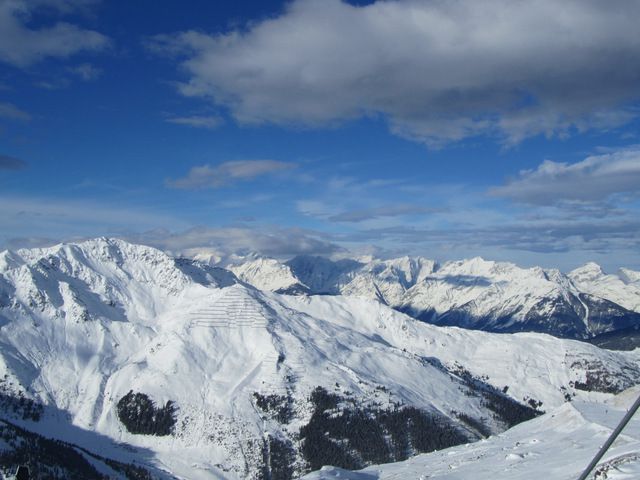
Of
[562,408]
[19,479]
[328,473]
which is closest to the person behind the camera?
[19,479]

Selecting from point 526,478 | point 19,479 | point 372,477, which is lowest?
point 372,477

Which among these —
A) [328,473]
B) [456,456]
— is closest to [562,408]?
[456,456]

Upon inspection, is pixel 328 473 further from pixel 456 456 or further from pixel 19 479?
pixel 19 479

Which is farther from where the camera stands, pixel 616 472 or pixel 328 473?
pixel 328 473

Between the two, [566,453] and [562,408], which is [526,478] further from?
[562,408]

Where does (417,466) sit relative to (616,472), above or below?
below

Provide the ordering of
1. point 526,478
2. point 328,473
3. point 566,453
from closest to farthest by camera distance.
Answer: point 526,478, point 566,453, point 328,473
